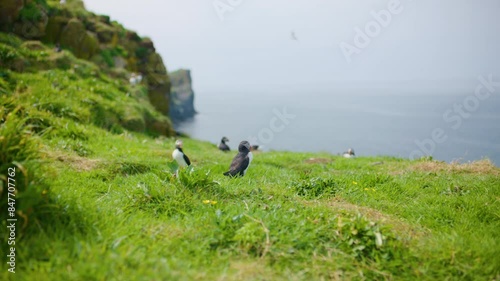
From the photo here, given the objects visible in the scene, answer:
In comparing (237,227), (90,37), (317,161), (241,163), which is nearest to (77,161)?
(241,163)

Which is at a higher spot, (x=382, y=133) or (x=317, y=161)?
(x=382, y=133)

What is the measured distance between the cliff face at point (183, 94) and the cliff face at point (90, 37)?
93837 mm

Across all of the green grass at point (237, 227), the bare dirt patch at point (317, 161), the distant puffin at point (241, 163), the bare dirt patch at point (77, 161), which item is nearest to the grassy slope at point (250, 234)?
the green grass at point (237, 227)

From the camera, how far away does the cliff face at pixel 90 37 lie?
58.0 feet

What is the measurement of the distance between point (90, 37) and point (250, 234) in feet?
72.0

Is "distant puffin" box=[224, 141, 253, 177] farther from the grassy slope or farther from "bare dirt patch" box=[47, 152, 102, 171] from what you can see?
"bare dirt patch" box=[47, 152, 102, 171]

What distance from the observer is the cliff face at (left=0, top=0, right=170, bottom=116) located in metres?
17.7

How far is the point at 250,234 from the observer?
3715 millimetres

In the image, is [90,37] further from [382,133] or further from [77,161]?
[382,133]

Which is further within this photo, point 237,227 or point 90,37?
point 90,37

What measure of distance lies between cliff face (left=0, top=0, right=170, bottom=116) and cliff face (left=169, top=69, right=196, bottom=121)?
308 feet

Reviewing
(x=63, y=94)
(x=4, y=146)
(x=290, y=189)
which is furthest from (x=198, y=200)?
(x=63, y=94)

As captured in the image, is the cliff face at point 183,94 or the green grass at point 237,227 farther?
the cliff face at point 183,94

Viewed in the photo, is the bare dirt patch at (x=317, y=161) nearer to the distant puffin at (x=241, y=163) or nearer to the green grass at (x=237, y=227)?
the distant puffin at (x=241, y=163)
